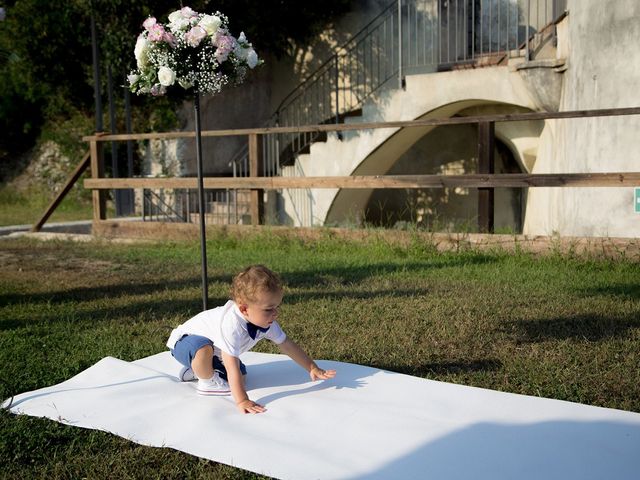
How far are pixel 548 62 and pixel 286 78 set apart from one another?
26.2ft

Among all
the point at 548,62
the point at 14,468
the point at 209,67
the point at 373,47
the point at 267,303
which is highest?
the point at 373,47

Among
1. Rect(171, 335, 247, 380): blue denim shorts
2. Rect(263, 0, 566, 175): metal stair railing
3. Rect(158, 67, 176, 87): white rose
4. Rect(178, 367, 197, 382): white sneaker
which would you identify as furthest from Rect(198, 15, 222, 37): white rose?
Rect(263, 0, 566, 175): metal stair railing

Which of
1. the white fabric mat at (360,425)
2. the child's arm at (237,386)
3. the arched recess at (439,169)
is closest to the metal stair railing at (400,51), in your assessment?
the arched recess at (439,169)

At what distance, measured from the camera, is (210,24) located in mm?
4832

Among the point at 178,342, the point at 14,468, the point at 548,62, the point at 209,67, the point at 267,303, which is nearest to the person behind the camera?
the point at 14,468

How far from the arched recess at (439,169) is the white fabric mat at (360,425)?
8307 millimetres

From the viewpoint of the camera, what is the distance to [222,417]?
3.63 meters

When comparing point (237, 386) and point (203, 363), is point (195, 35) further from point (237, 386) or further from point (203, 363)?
point (237, 386)

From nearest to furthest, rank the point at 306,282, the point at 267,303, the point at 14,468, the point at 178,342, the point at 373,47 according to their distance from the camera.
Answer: the point at 14,468 → the point at 267,303 → the point at 178,342 → the point at 306,282 → the point at 373,47

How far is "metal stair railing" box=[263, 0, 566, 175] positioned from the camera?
1180 centimetres

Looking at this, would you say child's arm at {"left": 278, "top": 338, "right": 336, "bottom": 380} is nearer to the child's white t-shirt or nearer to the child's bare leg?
the child's white t-shirt

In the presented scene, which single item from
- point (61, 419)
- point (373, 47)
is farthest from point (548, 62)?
point (61, 419)

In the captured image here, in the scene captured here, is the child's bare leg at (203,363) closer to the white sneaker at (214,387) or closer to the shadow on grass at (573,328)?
the white sneaker at (214,387)

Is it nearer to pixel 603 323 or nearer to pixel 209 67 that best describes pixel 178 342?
pixel 209 67
